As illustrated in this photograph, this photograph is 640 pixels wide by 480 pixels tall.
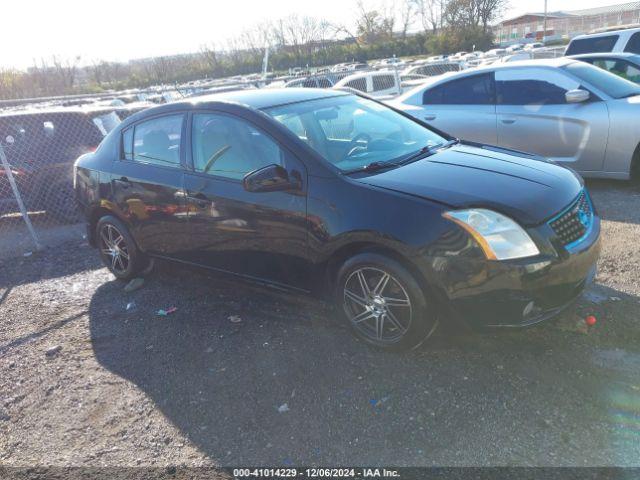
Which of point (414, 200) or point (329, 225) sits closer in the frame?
point (414, 200)

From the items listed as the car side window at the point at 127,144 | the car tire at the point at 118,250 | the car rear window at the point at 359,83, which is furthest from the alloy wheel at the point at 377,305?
the car rear window at the point at 359,83

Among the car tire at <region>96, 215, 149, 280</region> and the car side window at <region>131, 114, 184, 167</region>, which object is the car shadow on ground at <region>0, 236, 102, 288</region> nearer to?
the car tire at <region>96, 215, 149, 280</region>

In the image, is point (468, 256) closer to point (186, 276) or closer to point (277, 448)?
point (277, 448)

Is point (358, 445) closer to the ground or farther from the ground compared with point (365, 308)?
closer to the ground

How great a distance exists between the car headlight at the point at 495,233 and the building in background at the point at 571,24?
108ft

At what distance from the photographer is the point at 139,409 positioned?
10.4 ft

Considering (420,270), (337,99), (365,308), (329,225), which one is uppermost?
(337,99)

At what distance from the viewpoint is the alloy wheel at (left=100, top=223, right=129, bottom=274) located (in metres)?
4.93

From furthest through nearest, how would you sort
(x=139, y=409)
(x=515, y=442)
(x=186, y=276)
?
(x=186, y=276), (x=139, y=409), (x=515, y=442)

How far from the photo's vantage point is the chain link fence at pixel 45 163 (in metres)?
7.41

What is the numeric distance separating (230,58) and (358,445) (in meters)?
53.8

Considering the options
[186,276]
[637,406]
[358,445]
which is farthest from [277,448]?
[186,276]

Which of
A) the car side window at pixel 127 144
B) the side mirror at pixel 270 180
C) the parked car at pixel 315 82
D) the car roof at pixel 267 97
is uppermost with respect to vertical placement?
the car roof at pixel 267 97

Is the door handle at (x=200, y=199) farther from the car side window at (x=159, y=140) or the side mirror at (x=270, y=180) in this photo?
the side mirror at (x=270, y=180)
